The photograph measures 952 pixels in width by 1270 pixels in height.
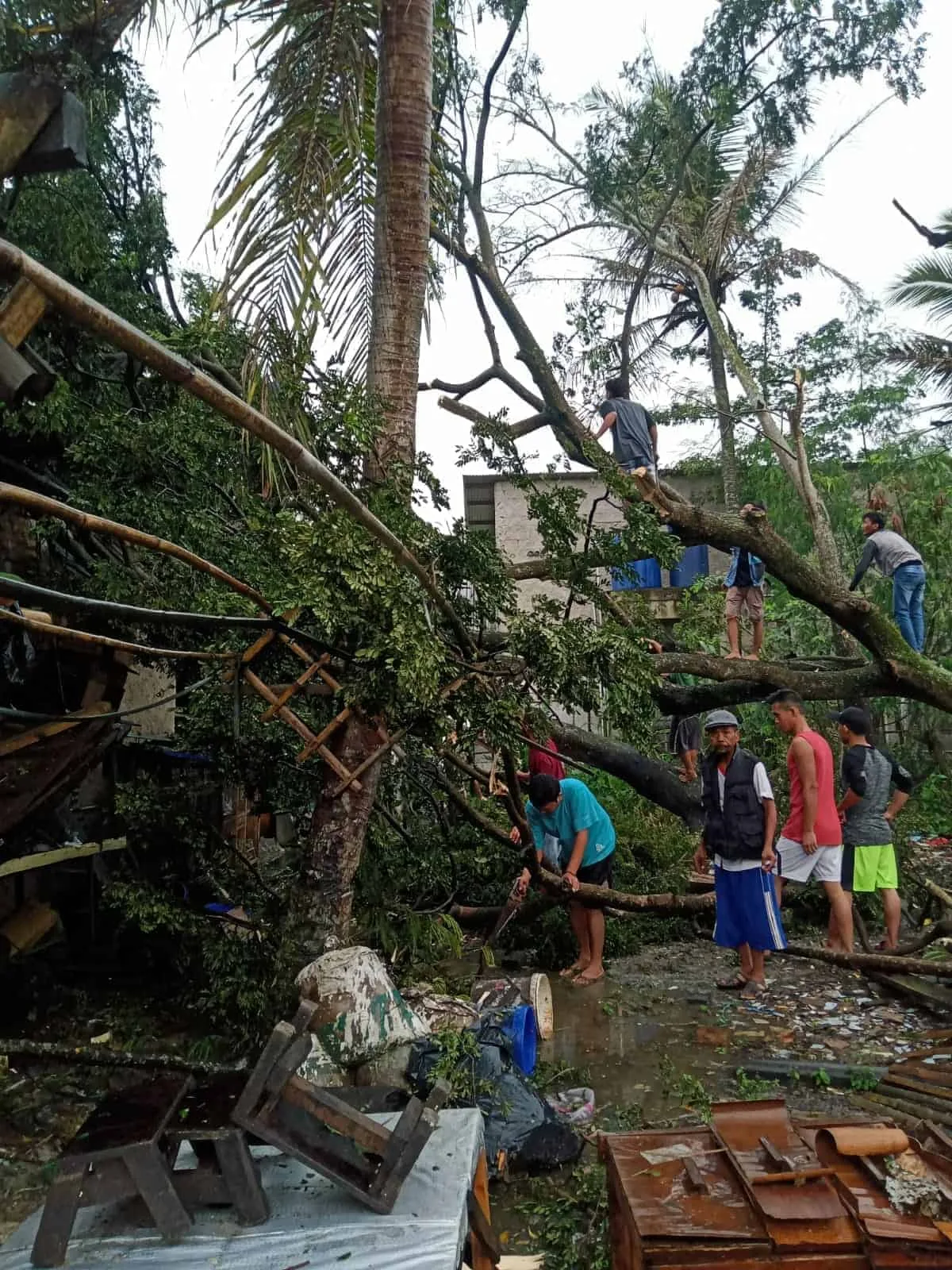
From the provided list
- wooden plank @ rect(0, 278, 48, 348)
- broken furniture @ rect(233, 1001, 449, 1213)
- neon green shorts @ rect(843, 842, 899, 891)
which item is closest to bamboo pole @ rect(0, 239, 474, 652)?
wooden plank @ rect(0, 278, 48, 348)

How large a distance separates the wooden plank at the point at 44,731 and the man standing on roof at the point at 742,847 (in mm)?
3610

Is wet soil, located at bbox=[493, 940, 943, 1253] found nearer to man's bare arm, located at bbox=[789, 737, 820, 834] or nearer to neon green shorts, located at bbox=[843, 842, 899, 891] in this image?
neon green shorts, located at bbox=[843, 842, 899, 891]

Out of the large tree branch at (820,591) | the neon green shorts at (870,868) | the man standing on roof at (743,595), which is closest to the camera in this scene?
Answer: the neon green shorts at (870,868)

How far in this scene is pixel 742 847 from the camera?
5.41 metres

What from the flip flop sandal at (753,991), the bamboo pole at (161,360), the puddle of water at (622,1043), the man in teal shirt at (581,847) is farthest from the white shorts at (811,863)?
the bamboo pole at (161,360)

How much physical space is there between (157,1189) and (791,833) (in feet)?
14.4

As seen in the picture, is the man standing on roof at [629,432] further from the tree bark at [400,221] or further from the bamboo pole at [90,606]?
the bamboo pole at [90,606]

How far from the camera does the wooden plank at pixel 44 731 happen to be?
492 cm

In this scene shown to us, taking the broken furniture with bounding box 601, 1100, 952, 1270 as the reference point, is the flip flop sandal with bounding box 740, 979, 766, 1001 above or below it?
below

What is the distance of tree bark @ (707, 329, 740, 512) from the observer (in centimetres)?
1420

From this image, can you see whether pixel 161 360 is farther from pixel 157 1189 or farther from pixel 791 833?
pixel 791 833

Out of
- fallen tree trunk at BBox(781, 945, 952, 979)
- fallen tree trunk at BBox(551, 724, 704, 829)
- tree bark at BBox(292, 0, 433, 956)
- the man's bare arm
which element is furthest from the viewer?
fallen tree trunk at BBox(551, 724, 704, 829)

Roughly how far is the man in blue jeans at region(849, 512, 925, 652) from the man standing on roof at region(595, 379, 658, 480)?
1.95m

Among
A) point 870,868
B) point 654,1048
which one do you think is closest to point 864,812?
point 870,868
